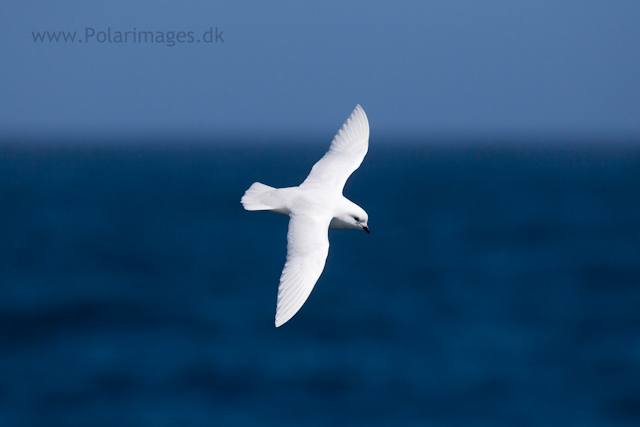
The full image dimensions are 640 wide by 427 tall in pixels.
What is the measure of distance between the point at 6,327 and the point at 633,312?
46410mm

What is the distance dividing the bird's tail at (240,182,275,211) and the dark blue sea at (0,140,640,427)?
89.7 feet

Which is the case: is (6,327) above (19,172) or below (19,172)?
below

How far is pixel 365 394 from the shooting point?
41188 millimetres

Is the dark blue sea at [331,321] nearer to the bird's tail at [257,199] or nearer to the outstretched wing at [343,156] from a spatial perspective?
the outstretched wing at [343,156]

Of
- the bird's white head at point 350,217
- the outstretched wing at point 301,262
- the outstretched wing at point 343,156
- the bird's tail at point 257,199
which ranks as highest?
the outstretched wing at point 343,156

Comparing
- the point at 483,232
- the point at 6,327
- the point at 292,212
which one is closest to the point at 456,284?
the point at 483,232

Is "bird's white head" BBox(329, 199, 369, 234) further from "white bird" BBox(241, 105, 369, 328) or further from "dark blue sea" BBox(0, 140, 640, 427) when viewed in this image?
"dark blue sea" BBox(0, 140, 640, 427)

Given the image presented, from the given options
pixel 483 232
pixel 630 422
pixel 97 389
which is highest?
pixel 483 232

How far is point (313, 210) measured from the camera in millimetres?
13406

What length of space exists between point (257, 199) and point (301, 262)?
2023 millimetres

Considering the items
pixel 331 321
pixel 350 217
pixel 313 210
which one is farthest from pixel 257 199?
pixel 331 321

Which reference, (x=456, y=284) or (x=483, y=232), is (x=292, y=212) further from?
(x=483, y=232)

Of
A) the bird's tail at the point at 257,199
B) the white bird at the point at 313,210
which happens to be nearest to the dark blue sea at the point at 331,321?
the white bird at the point at 313,210

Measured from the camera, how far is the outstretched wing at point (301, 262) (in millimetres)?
12016
